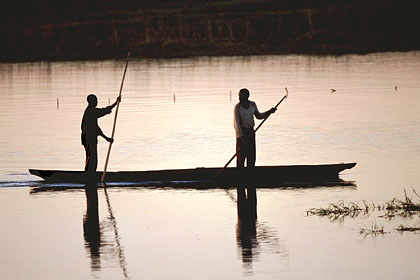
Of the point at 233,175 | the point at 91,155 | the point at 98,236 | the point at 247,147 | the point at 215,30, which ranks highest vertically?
the point at 215,30

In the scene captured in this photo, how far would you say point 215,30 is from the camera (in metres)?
89.9

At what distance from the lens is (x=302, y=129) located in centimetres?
3278

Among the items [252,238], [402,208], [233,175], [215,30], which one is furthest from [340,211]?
[215,30]

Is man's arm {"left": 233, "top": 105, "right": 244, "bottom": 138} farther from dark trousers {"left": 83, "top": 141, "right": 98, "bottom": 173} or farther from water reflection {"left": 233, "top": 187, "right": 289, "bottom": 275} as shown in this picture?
dark trousers {"left": 83, "top": 141, "right": 98, "bottom": 173}

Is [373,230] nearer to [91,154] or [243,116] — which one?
[243,116]

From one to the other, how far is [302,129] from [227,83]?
21882 millimetres

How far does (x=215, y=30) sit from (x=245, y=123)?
69.8m

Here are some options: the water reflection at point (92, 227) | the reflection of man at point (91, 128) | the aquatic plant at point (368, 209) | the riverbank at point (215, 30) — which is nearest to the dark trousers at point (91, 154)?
the reflection of man at point (91, 128)

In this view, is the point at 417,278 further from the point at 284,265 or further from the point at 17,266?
the point at 17,266

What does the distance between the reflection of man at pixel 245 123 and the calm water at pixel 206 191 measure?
719 millimetres

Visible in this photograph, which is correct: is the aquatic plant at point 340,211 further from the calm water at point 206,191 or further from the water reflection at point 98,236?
the water reflection at point 98,236

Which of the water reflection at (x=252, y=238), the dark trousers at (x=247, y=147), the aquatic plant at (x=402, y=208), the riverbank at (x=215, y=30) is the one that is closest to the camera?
the water reflection at (x=252, y=238)

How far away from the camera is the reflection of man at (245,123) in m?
20.3

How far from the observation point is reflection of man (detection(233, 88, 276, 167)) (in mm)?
20266
